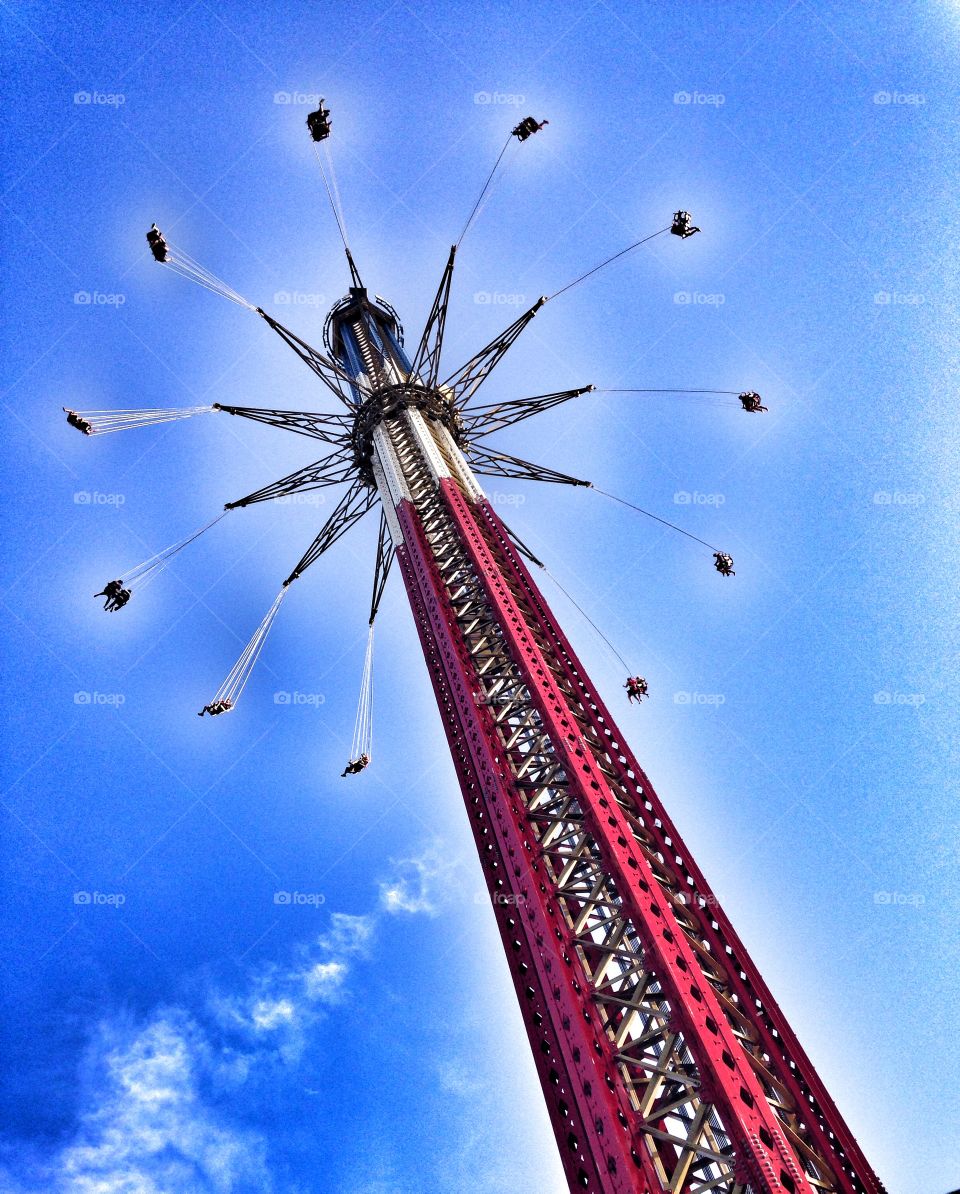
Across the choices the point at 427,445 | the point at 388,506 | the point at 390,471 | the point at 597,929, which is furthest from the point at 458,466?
the point at 597,929

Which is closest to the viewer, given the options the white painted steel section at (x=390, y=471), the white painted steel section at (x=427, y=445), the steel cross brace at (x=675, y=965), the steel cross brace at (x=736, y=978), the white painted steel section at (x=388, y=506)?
the steel cross brace at (x=675, y=965)

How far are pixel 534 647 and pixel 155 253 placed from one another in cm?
1817

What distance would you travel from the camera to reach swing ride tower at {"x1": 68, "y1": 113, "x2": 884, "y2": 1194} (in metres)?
7.47

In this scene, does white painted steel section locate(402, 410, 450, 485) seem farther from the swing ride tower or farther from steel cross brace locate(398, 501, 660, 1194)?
steel cross brace locate(398, 501, 660, 1194)

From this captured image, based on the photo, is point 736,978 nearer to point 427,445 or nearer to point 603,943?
point 603,943

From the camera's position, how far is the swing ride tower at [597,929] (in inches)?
294

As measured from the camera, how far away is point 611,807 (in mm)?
10734

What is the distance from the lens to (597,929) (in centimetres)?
981

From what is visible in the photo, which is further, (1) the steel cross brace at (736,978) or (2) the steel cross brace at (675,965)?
(1) the steel cross brace at (736,978)

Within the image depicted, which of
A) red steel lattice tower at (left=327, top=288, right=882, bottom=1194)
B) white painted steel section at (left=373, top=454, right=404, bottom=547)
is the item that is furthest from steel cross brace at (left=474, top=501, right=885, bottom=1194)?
white painted steel section at (left=373, top=454, right=404, bottom=547)

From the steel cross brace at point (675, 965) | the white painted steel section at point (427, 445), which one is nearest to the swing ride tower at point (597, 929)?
the steel cross brace at point (675, 965)

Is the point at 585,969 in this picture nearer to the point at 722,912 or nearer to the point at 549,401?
the point at 722,912

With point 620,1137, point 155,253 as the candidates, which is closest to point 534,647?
point 620,1137

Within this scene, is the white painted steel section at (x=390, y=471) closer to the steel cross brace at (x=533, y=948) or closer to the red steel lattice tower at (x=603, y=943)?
the red steel lattice tower at (x=603, y=943)
